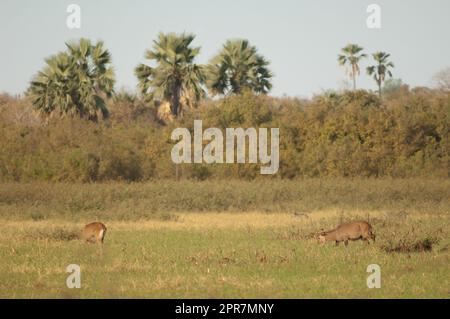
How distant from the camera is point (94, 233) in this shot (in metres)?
A: 17.9

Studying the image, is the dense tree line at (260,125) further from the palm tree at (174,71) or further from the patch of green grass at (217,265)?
the patch of green grass at (217,265)

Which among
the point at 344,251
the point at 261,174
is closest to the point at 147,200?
the point at 261,174

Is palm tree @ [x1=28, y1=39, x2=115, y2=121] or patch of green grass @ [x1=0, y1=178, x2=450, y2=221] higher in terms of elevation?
palm tree @ [x1=28, y1=39, x2=115, y2=121]

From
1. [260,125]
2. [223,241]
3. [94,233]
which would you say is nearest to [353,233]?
[223,241]

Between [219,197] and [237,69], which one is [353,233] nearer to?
[219,197]

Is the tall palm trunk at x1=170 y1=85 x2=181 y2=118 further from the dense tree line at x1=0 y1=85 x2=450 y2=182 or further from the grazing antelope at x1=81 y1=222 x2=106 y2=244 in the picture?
the grazing antelope at x1=81 y1=222 x2=106 y2=244

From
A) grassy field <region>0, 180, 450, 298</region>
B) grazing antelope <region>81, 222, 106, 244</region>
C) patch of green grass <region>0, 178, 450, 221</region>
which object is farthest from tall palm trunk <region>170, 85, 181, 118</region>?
grazing antelope <region>81, 222, 106, 244</region>

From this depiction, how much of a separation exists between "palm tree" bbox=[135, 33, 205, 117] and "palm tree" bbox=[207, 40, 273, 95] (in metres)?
1.78

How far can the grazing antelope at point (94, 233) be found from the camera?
17703mm

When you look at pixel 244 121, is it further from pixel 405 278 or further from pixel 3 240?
pixel 405 278

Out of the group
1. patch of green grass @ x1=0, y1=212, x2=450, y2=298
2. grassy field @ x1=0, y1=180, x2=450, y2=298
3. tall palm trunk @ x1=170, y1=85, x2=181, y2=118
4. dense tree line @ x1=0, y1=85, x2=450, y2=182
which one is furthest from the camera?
tall palm trunk @ x1=170, y1=85, x2=181, y2=118

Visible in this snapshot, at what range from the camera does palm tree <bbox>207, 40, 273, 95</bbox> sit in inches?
1839
